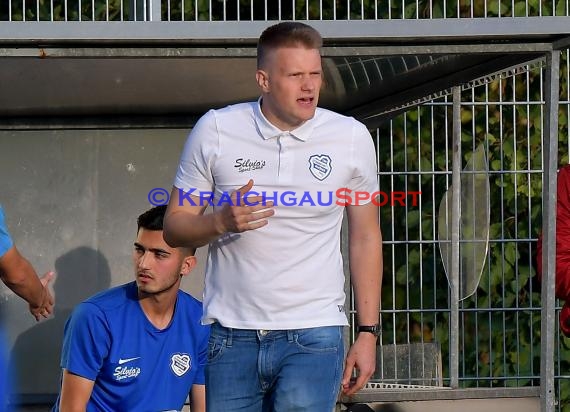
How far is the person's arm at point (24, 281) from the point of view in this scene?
4.95 meters

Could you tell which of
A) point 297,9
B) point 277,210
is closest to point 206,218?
point 277,210

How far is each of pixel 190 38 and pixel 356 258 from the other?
1215 mm

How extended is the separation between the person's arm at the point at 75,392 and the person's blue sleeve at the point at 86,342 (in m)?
0.02

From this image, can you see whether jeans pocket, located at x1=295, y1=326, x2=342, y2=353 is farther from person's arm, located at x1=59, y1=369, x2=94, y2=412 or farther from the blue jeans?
person's arm, located at x1=59, y1=369, x2=94, y2=412

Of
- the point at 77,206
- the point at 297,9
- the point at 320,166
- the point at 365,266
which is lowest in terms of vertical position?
the point at 365,266

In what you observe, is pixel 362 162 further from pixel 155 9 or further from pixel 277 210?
pixel 155 9

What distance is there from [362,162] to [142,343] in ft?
4.96

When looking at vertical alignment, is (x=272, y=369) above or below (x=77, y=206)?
below

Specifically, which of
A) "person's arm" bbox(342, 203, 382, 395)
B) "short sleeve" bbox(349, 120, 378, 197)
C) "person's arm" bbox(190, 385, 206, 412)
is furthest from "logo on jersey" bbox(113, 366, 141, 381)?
"short sleeve" bbox(349, 120, 378, 197)

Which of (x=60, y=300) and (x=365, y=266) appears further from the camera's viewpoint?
(x=60, y=300)

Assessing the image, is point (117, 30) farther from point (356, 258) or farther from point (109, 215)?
point (109, 215)

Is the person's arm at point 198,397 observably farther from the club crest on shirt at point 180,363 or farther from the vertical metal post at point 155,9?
the vertical metal post at point 155,9

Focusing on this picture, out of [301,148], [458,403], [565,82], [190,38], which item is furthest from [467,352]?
[301,148]

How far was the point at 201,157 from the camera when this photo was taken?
375cm
